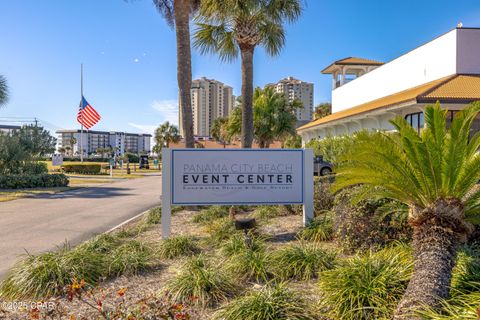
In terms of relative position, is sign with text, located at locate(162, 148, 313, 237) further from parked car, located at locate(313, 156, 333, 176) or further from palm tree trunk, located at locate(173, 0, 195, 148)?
parked car, located at locate(313, 156, 333, 176)

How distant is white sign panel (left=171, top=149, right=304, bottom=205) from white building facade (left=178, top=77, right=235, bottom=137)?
98.6m

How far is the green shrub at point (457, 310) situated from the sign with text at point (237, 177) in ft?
13.8

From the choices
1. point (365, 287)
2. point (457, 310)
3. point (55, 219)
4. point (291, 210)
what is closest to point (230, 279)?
point (365, 287)

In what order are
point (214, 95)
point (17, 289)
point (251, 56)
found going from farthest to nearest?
point (214, 95)
point (251, 56)
point (17, 289)

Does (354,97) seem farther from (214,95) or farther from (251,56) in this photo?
(214,95)

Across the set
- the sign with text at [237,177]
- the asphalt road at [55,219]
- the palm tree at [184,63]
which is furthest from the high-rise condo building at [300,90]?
the sign with text at [237,177]

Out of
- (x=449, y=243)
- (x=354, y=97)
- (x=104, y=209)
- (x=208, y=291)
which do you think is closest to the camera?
(x=449, y=243)

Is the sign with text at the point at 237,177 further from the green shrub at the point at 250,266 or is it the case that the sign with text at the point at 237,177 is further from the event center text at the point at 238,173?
the green shrub at the point at 250,266

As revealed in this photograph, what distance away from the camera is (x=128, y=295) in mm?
4562

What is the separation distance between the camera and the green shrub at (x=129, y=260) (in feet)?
17.3

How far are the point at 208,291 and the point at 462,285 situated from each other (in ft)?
9.61

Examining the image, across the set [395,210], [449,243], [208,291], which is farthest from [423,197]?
[208,291]

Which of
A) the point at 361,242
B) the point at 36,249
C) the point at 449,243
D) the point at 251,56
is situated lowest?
the point at 36,249

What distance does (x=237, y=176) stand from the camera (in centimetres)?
791
